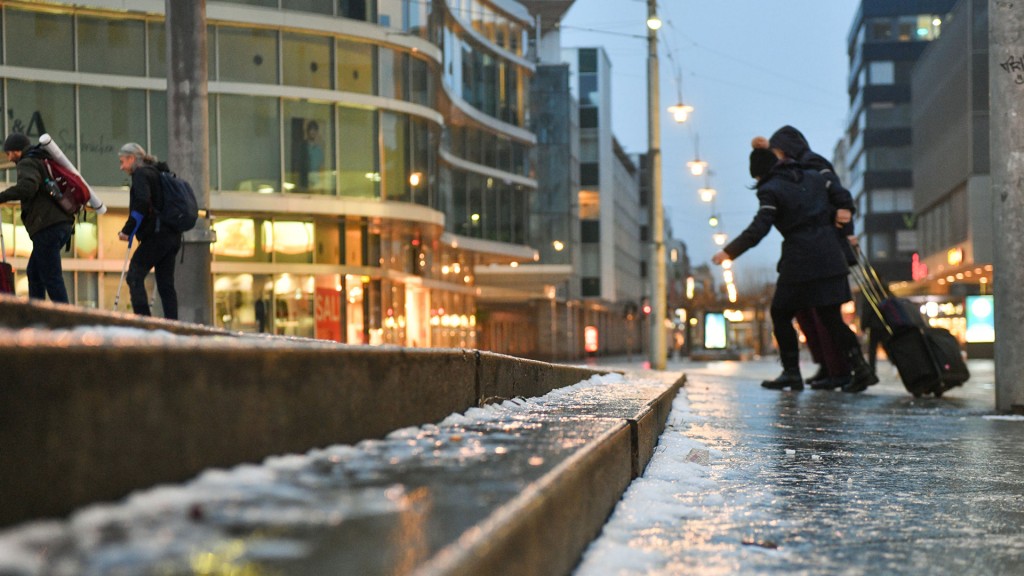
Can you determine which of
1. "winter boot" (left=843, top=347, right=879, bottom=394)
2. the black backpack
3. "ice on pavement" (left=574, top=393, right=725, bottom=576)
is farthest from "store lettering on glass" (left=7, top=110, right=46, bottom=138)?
"ice on pavement" (left=574, top=393, right=725, bottom=576)

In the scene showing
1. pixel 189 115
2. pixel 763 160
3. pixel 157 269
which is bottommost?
pixel 157 269

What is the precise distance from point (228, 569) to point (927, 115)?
64.7 meters

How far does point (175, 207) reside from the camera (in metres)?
11.0

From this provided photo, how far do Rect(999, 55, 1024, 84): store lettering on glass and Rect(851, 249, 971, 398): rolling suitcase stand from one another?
2734 mm

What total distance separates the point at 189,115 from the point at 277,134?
21.1 meters

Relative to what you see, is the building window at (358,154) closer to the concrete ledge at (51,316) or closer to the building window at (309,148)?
the building window at (309,148)

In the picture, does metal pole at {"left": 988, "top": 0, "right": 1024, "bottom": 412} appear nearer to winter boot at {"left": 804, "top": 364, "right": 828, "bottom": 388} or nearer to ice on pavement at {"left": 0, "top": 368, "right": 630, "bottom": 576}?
winter boot at {"left": 804, "top": 364, "right": 828, "bottom": 388}

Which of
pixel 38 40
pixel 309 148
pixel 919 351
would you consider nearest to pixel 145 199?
pixel 919 351

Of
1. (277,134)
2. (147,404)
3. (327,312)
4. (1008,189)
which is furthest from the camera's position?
(327,312)

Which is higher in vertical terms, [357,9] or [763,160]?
[357,9]

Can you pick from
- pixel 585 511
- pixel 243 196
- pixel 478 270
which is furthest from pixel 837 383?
pixel 478 270

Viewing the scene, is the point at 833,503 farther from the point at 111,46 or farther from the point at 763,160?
the point at 111,46

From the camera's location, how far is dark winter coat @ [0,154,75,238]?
33.7 feet

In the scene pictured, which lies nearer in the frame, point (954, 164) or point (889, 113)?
point (954, 164)
